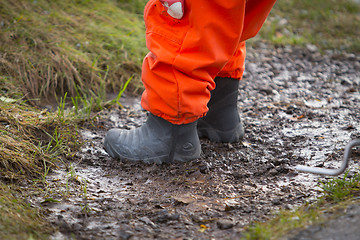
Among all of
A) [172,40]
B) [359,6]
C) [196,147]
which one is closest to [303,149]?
[196,147]

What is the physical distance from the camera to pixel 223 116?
2.39 meters

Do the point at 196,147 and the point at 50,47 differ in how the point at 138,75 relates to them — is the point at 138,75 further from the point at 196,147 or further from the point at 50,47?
the point at 196,147

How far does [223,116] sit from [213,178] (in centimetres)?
49

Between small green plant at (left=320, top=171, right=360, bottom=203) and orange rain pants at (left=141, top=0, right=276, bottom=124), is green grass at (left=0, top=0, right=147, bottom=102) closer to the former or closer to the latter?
orange rain pants at (left=141, top=0, right=276, bottom=124)

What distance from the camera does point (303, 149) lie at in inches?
90.5

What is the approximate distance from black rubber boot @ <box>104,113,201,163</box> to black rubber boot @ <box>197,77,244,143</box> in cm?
28

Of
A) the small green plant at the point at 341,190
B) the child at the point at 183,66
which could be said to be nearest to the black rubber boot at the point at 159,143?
the child at the point at 183,66

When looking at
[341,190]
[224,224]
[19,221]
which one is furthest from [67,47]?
[341,190]

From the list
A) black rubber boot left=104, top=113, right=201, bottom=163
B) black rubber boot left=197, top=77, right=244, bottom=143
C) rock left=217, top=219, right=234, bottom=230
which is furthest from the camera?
black rubber boot left=197, top=77, right=244, bottom=143

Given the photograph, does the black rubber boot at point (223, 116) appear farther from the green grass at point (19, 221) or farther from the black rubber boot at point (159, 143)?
the green grass at point (19, 221)

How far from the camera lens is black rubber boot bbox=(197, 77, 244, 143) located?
2326 millimetres

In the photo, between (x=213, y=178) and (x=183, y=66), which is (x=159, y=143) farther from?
(x=183, y=66)

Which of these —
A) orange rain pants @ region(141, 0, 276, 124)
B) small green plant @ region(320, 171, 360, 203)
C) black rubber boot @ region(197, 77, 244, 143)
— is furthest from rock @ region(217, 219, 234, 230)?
black rubber boot @ region(197, 77, 244, 143)

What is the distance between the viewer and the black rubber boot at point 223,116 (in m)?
2.33
